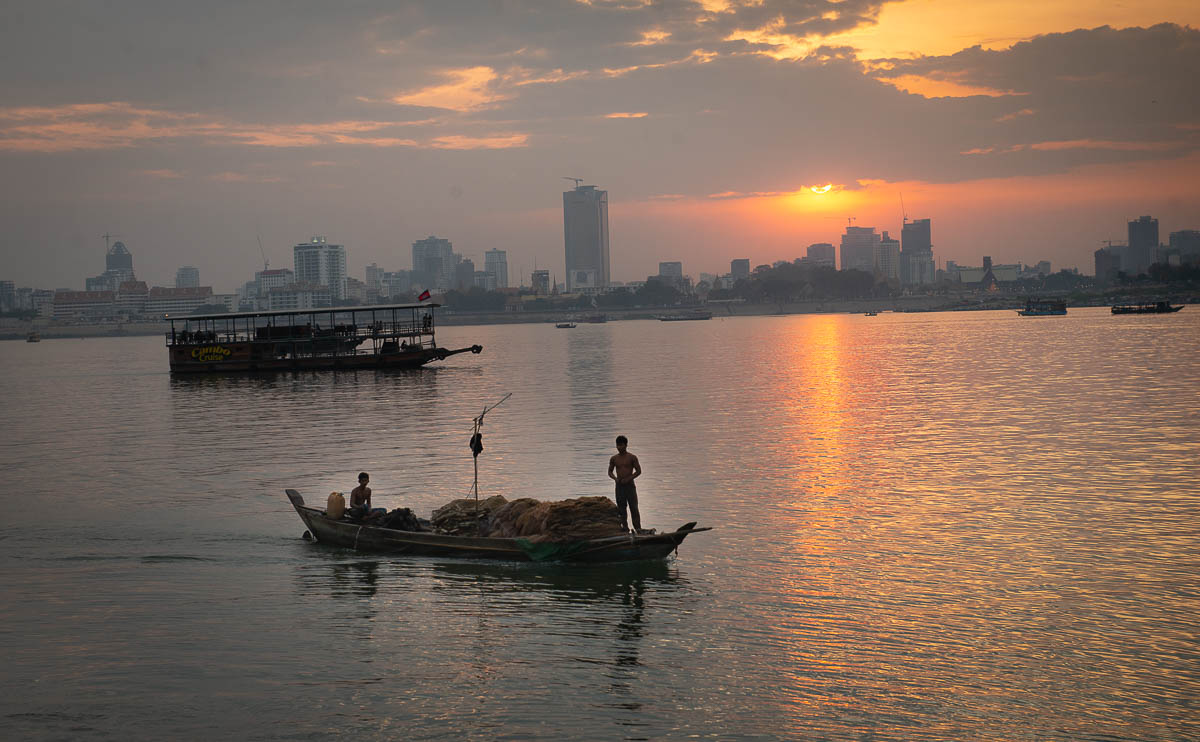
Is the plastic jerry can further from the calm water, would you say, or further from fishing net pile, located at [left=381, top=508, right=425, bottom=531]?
fishing net pile, located at [left=381, top=508, right=425, bottom=531]

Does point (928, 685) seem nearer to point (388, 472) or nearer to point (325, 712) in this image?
point (325, 712)

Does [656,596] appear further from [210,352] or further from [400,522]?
[210,352]

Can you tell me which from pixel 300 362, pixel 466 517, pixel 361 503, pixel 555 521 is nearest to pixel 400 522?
pixel 361 503

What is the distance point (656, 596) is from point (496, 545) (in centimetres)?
391

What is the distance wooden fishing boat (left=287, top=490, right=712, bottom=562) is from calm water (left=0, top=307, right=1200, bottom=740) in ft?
1.33

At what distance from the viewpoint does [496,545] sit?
21.0m

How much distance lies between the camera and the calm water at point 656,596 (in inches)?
540

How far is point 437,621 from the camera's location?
17938 millimetres

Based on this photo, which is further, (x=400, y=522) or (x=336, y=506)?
(x=336, y=506)

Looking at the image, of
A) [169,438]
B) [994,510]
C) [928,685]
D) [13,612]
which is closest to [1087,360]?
[994,510]

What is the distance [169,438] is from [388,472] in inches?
800

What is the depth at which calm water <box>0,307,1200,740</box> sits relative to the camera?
13.7 meters

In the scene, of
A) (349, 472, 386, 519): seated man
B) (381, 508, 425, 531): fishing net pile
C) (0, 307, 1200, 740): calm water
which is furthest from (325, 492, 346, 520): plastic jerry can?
(381, 508, 425, 531): fishing net pile

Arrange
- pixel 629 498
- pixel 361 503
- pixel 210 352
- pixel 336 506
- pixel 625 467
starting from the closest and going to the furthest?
pixel 625 467 < pixel 629 498 < pixel 361 503 < pixel 336 506 < pixel 210 352
